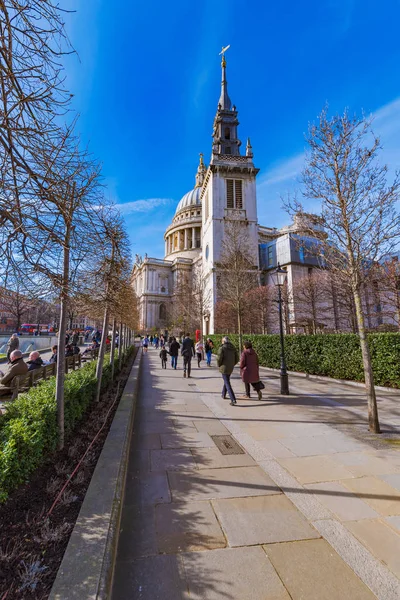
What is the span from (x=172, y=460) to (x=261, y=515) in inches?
70.6

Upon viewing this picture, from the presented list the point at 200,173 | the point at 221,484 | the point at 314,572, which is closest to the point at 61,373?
the point at 221,484

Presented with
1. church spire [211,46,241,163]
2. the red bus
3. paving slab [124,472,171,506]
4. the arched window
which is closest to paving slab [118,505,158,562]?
paving slab [124,472,171,506]

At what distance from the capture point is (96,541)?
2.29m

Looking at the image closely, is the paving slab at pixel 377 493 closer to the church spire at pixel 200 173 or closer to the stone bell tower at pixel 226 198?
the stone bell tower at pixel 226 198

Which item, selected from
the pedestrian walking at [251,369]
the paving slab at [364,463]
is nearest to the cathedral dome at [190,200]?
the pedestrian walking at [251,369]

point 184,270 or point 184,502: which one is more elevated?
point 184,270

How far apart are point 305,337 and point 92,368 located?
8935mm

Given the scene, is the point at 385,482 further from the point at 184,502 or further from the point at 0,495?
the point at 0,495

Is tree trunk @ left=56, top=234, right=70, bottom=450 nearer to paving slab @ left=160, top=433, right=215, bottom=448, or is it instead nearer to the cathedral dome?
paving slab @ left=160, top=433, right=215, bottom=448

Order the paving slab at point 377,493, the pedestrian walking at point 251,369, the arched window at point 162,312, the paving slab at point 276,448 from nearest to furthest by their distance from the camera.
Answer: the paving slab at point 377,493, the paving slab at point 276,448, the pedestrian walking at point 251,369, the arched window at point 162,312

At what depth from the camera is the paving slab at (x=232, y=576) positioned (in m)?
2.08

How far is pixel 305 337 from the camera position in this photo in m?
12.9

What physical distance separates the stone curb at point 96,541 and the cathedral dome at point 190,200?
77.8 m

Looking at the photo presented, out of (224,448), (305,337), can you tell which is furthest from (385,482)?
(305,337)
